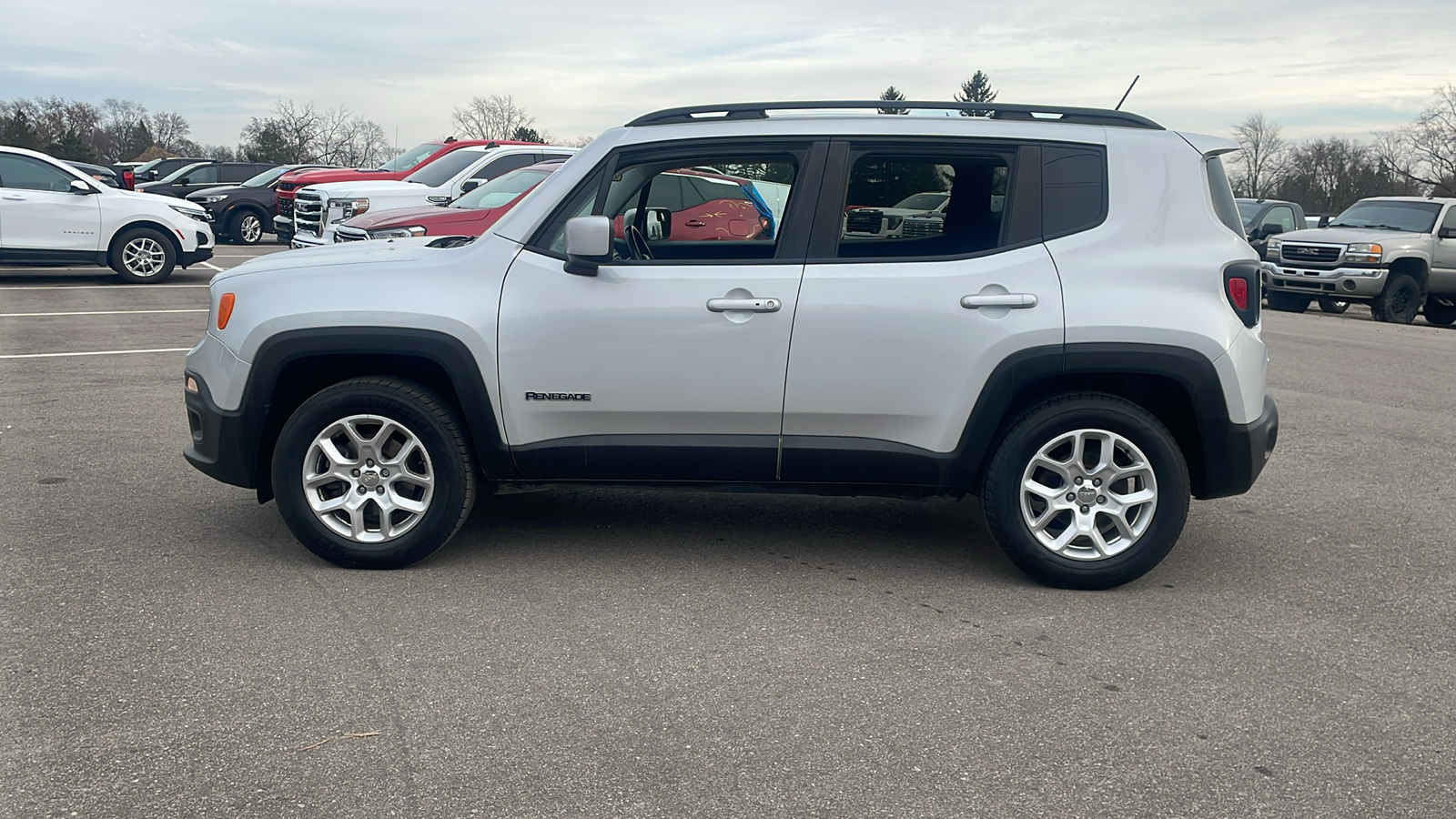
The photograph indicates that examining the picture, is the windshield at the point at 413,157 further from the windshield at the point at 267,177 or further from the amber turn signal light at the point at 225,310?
the amber turn signal light at the point at 225,310

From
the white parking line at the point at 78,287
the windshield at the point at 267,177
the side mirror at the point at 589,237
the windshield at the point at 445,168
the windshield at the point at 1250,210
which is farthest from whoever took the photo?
the windshield at the point at 267,177

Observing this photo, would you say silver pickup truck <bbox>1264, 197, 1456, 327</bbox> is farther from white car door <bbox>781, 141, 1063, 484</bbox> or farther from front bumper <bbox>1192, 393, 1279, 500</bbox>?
white car door <bbox>781, 141, 1063, 484</bbox>

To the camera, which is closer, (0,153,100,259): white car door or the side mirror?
the side mirror

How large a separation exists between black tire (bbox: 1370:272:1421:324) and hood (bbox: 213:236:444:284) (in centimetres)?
1658

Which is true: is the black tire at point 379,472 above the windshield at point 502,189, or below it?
below

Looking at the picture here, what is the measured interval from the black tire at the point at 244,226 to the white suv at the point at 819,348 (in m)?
22.3

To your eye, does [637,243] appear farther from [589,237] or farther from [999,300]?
[999,300]

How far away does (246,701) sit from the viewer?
3564 mm

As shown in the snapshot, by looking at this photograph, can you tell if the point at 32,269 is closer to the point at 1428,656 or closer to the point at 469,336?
the point at 469,336

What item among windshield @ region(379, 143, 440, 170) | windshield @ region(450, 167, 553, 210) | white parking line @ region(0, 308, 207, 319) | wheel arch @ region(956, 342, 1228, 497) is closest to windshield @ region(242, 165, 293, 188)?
windshield @ region(379, 143, 440, 170)

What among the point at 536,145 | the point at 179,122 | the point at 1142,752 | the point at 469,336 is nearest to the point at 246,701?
the point at 469,336

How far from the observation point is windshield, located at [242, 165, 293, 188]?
26.2m

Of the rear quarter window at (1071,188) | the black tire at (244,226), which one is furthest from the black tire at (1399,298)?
the black tire at (244,226)

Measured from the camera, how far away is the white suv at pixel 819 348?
4.60 m
